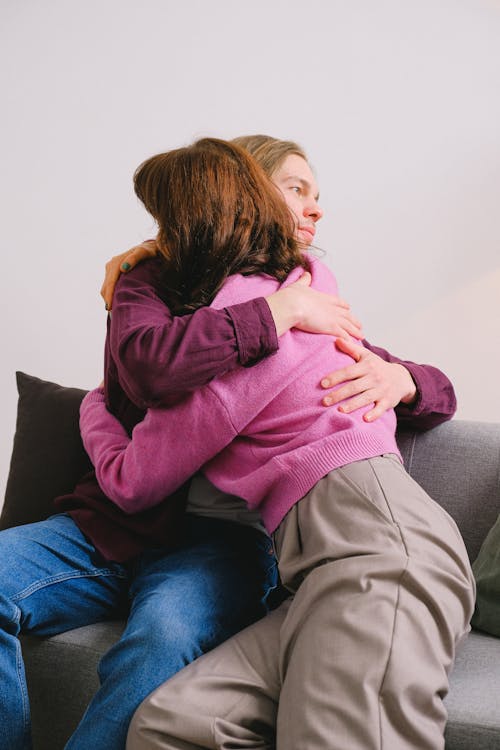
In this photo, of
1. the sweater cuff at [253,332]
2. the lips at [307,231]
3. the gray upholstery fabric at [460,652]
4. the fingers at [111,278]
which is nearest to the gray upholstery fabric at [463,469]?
the gray upholstery fabric at [460,652]

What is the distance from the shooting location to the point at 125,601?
1479 millimetres

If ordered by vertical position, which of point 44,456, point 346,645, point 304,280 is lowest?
point 44,456

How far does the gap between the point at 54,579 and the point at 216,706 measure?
44 cm

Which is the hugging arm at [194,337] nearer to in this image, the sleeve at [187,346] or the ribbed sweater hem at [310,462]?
the sleeve at [187,346]

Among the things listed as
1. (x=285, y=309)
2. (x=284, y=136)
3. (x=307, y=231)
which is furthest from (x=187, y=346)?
(x=284, y=136)

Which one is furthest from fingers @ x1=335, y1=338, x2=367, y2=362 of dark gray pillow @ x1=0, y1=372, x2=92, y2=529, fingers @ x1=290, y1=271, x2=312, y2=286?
dark gray pillow @ x1=0, y1=372, x2=92, y2=529

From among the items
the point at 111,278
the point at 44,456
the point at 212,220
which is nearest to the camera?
the point at 212,220

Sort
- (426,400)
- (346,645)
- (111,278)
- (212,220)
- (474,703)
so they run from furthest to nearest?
(426,400) < (111,278) < (212,220) < (474,703) < (346,645)

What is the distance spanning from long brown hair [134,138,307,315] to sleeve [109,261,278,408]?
0.36 ft

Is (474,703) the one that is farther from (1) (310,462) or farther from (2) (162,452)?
(2) (162,452)

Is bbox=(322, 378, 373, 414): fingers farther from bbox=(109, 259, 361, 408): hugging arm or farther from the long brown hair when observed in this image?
the long brown hair

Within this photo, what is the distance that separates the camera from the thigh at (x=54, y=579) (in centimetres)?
132

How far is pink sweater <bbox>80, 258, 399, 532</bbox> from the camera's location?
1.18m

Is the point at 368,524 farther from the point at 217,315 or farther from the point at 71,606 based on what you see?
the point at 71,606
